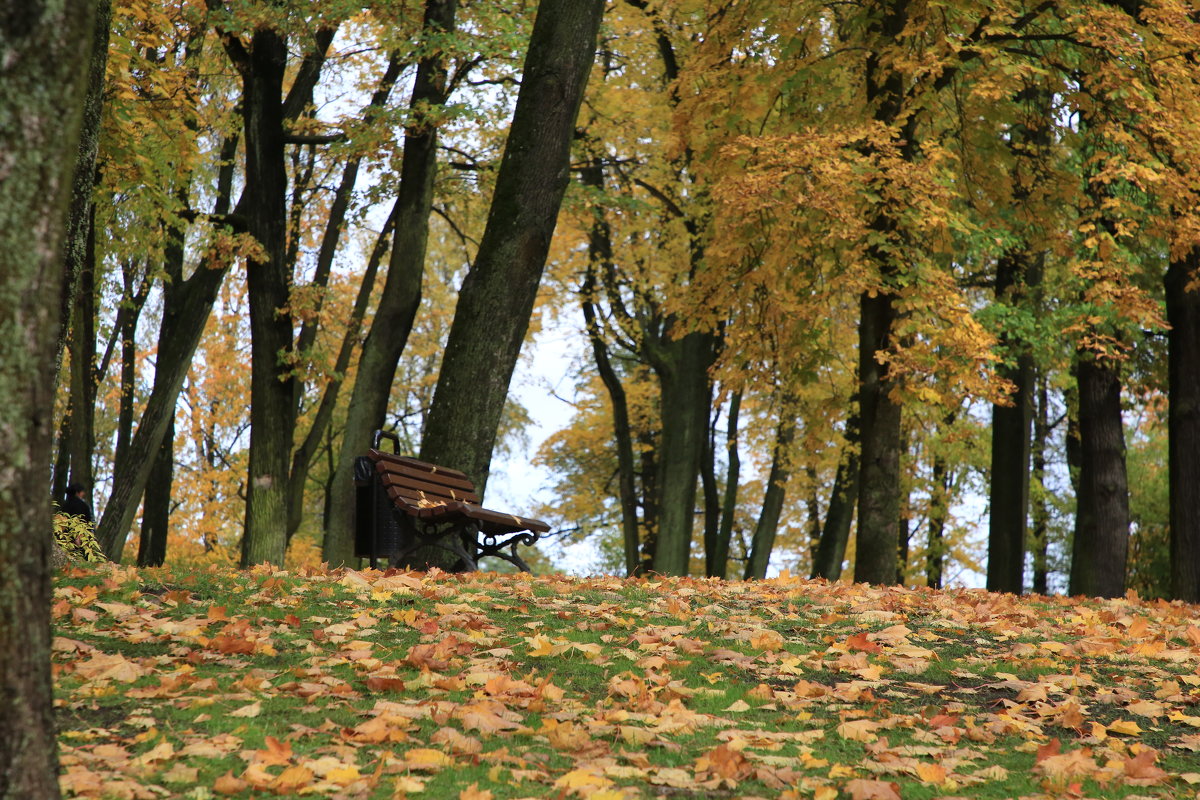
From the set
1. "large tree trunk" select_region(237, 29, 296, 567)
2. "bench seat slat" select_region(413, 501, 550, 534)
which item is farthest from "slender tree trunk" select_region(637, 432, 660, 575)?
"bench seat slat" select_region(413, 501, 550, 534)

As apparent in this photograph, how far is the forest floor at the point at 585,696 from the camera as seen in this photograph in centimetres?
354

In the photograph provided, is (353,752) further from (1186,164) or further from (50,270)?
(1186,164)

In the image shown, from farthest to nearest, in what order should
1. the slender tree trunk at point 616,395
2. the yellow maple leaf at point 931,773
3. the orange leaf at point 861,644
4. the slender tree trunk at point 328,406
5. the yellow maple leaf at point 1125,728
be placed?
1. the slender tree trunk at point 616,395
2. the slender tree trunk at point 328,406
3. the orange leaf at point 861,644
4. the yellow maple leaf at point 1125,728
5. the yellow maple leaf at point 931,773

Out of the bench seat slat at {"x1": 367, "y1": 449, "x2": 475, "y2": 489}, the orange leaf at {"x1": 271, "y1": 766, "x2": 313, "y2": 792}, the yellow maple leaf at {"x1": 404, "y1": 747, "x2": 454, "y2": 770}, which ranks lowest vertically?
the orange leaf at {"x1": 271, "y1": 766, "x2": 313, "y2": 792}

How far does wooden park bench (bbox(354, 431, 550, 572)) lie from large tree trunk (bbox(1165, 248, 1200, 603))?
7309mm

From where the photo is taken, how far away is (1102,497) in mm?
13570

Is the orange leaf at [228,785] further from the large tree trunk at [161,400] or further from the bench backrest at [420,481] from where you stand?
the large tree trunk at [161,400]

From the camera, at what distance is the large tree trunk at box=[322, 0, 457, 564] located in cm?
1396

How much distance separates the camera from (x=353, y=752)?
3645mm

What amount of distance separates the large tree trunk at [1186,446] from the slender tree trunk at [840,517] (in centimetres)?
667

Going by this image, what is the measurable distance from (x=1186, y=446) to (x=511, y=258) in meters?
A: 7.59

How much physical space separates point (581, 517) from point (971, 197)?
1794cm

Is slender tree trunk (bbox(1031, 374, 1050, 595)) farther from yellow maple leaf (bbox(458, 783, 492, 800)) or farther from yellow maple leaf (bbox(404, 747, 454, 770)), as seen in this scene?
yellow maple leaf (bbox(458, 783, 492, 800))

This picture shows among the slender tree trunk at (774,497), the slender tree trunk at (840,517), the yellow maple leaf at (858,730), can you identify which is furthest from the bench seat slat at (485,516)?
the slender tree trunk at (774,497)
